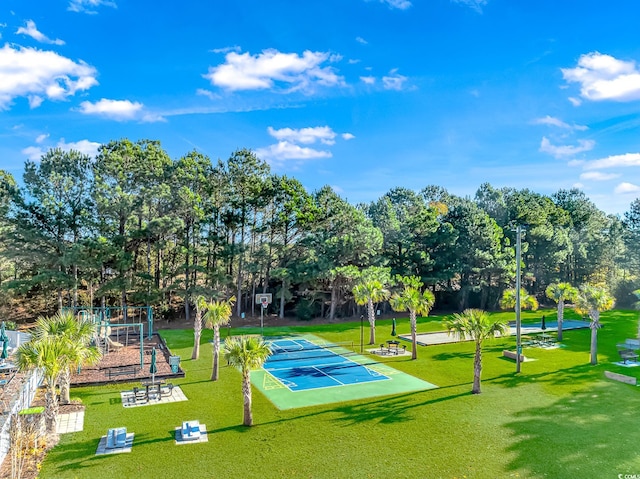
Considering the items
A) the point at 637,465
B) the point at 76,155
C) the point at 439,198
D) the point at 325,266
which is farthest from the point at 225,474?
the point at 439,198

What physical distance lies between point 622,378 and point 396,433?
12954 millimetres

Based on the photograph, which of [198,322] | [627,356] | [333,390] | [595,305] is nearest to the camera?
[333,390]

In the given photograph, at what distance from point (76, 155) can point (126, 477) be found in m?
32.4

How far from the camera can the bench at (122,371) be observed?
21256 millimetres

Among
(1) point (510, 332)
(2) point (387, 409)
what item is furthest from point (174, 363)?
(1) point (510, 332)

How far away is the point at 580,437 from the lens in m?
14.1

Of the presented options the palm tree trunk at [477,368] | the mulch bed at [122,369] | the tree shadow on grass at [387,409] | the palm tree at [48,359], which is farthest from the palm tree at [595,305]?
the palm tree at [48,359]

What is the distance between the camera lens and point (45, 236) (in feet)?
118

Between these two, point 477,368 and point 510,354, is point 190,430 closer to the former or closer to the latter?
point 477,368

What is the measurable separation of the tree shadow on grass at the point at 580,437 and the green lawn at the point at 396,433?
0.04 m

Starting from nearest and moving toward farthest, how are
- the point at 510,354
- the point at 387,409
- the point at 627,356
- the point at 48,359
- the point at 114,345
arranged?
the point at 48,359 → the point at 387,409 → the point at 627,356 → the point at 510,354 → the point at 114,345

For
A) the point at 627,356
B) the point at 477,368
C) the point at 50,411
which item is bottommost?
the point at 50,411

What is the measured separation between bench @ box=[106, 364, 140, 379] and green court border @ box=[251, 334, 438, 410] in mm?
5963

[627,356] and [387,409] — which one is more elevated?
[627,356]
